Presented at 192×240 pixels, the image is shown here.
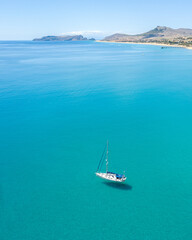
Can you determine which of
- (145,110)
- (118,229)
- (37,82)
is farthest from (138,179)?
(37,82)

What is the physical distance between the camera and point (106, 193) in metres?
35.6

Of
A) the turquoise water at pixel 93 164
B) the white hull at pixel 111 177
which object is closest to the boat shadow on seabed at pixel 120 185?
the turquoise water at pixel 93 164

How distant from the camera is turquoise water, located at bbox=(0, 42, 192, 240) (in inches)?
1202

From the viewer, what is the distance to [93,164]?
140ft

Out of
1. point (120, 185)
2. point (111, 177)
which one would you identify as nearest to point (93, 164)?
point (111, 177)

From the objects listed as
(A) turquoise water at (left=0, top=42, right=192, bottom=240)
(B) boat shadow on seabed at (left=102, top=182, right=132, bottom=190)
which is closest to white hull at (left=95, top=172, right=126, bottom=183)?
(B) boat shadow on seabed at (left=102, top=182, right=132, bottom=190)

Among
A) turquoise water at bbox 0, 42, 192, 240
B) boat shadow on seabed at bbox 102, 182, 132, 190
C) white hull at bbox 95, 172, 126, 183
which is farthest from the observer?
boat shadow on seabed at bbox 102, 182, 132, 190

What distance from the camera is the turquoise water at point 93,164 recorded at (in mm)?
30531

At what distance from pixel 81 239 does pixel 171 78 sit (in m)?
104

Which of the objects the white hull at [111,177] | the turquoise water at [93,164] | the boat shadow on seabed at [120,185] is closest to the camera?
the turquoise water at [93,164]

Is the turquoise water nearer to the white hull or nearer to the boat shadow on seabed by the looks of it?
the boat shadow on seabed

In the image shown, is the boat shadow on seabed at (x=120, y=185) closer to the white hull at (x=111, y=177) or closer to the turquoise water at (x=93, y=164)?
the turquoise water at (x=93, y=164)

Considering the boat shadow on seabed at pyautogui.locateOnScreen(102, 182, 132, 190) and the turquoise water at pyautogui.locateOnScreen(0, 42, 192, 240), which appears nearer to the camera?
the turquoise water at pyautogui.locateOnScreen(0, 42, 192, 240)

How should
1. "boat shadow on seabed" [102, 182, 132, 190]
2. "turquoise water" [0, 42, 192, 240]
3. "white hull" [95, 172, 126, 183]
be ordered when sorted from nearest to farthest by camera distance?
1. "turquoise water" [0, 42, 192, 240]
2. "white hull" [95, 172, 126, 183]
3. "boat shadow on seabed" [102, 182, 132, 190]
